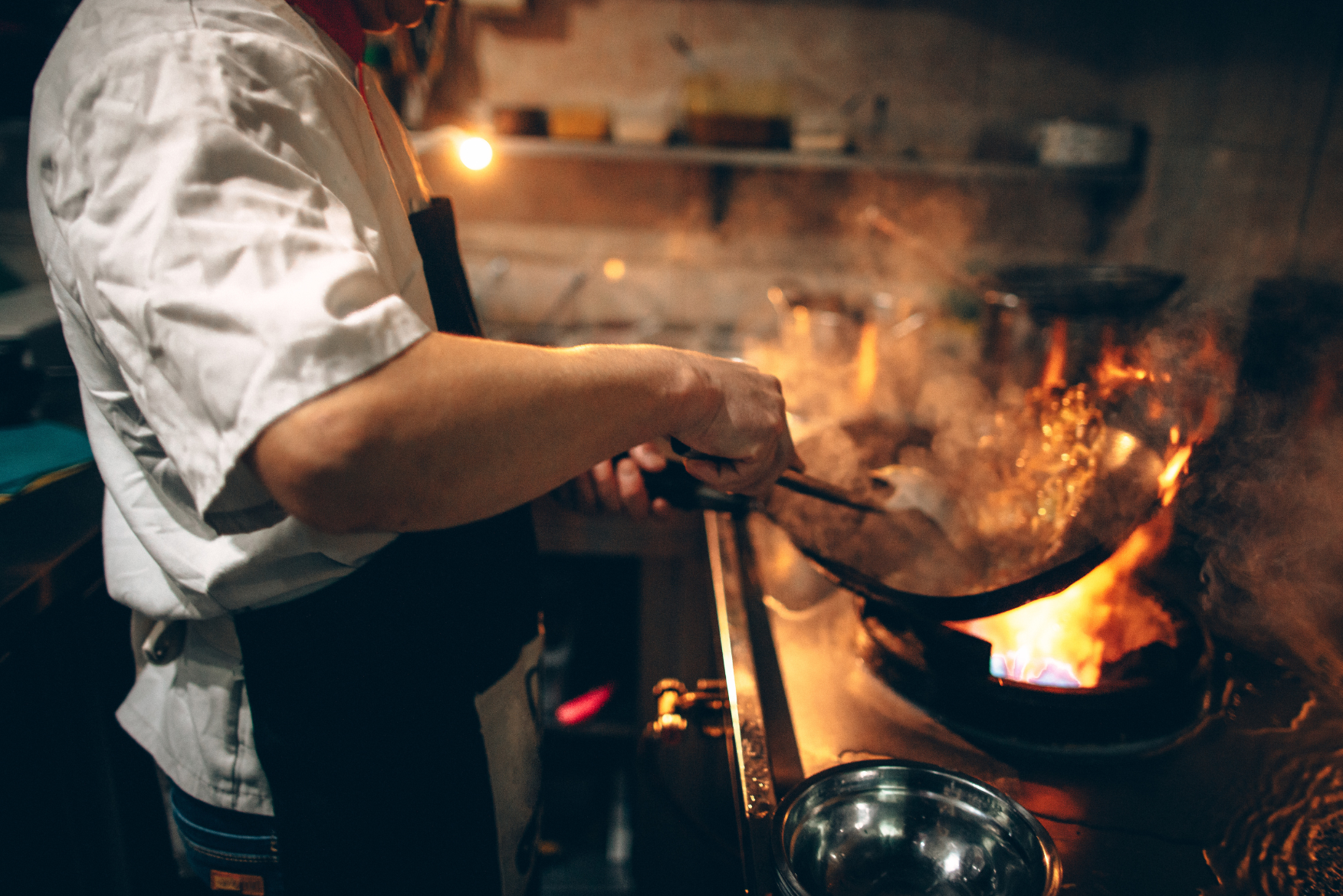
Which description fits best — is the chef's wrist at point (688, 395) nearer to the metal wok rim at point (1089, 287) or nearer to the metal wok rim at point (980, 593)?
the metal wok rim at point (980, 593)

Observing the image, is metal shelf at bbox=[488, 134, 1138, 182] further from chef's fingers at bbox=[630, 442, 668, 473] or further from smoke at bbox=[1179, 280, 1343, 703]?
chef's fingers at bbox=[630, 442, 668, 473]

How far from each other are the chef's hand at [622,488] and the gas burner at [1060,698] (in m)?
0.44

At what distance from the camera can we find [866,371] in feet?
7.52

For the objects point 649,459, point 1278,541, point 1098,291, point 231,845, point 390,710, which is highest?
point 1098,291

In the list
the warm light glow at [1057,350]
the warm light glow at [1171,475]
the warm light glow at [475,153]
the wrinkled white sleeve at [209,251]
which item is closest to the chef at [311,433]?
the wrinkled white sleeve at [209,251]

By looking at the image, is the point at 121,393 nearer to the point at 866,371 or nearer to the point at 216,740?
the point at 216,740

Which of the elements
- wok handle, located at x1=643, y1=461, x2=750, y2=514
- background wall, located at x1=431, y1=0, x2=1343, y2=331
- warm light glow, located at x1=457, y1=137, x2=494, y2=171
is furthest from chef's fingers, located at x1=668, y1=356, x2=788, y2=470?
background wall, located at x1=431, y1=0, x2=1343, y2=331

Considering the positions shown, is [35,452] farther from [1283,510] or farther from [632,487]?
[1283,510]

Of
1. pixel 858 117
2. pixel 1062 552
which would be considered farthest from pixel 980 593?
pixel 858 117

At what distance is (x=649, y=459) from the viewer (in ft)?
4.02

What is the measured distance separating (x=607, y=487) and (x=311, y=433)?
744 mm

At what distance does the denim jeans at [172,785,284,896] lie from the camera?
99 cm

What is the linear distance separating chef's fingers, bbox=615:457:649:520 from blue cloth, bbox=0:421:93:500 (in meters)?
1.12

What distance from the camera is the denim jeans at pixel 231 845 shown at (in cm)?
99
